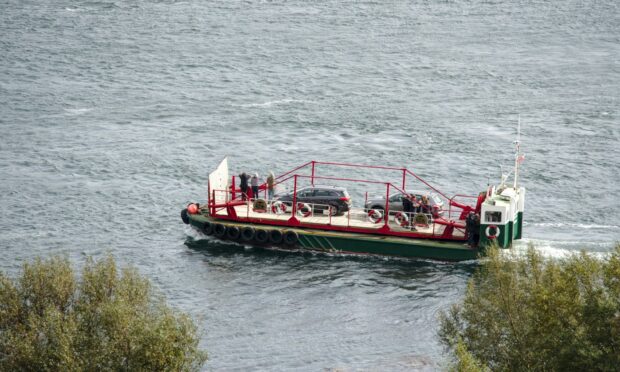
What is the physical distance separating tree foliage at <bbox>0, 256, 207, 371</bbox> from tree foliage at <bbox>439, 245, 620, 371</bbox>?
11.5 meters

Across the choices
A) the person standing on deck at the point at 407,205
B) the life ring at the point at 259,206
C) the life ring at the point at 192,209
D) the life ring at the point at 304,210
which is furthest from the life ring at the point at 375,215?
the life ring at the point at 192,209

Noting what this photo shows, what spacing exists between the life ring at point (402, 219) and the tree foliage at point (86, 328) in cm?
2474

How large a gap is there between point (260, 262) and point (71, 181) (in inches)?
901

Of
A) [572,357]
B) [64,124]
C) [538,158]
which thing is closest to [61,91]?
[64,124]

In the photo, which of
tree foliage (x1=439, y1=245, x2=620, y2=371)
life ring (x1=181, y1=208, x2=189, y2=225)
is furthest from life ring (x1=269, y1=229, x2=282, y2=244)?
tree foliage (x1=439, y1=245, x2=620, y2=371)

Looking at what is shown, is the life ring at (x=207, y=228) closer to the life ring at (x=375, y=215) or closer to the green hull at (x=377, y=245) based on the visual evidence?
the green hull at (x=377, y=245)

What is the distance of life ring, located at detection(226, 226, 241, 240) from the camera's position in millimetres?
69812

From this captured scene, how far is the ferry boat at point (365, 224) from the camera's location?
6594 cm

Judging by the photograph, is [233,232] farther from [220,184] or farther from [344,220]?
[344,220]

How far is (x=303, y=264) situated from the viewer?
67938mm

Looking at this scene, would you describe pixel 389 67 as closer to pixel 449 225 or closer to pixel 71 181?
pixel 71 181

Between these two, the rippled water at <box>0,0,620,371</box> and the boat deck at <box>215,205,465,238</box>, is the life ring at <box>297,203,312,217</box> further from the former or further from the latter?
the rippled water at <box>0,0,620,371</box>

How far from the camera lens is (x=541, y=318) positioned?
42.1m

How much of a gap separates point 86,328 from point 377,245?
26.6m
